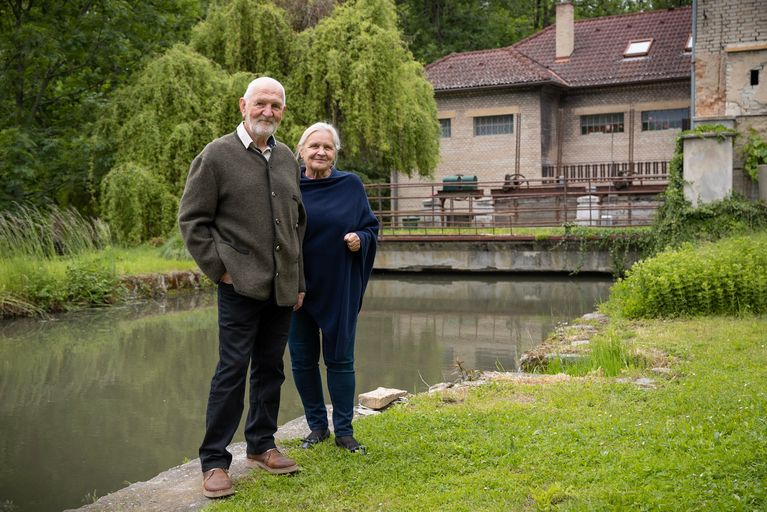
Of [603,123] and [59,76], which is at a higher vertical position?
[59,76]

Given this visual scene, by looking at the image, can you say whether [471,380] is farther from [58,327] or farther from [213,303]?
[213,303]

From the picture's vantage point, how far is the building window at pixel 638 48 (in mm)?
28062

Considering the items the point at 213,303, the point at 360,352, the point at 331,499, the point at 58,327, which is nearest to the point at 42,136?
the point at 213,303

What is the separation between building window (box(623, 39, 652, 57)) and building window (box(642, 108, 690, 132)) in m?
2.21

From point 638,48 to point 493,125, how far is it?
569 centimetres

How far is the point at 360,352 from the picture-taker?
946 cm

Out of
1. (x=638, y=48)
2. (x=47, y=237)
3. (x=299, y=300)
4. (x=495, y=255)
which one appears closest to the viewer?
(x=299, y=300)

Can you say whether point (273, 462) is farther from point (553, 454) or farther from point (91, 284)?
point (91, 284)

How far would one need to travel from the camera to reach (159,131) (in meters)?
18.4

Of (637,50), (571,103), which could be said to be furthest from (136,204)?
(637,50)

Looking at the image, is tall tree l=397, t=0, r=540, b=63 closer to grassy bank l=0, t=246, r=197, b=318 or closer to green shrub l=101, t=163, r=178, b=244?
green shrub l=101, t=163, r=178, b=244

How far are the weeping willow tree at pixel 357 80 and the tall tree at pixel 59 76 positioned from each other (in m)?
4.03

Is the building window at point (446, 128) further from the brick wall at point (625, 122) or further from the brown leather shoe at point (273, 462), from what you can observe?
the brown leather shoe at point (273, 462)

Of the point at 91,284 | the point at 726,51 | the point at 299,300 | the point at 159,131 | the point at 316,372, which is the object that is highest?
A: the point at 726,51
